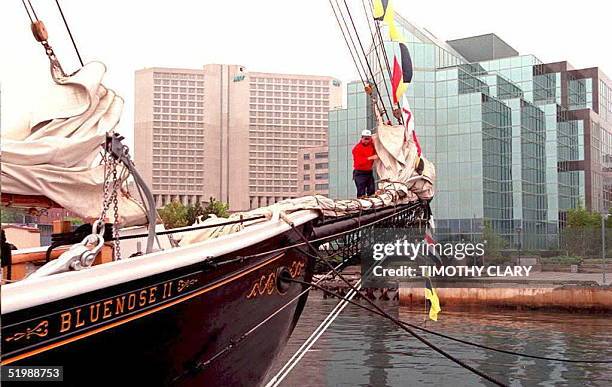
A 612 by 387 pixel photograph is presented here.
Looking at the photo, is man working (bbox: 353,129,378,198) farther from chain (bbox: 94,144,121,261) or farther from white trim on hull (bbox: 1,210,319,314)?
chain (bbox: 94,144,121,261)

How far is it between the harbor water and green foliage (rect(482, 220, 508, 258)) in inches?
375

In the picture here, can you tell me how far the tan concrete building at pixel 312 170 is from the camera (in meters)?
80.7

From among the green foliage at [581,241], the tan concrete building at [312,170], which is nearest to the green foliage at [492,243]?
the green foliage at [581,241]

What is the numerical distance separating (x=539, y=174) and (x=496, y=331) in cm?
2506

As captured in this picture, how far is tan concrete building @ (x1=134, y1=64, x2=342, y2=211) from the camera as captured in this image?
10081 cm

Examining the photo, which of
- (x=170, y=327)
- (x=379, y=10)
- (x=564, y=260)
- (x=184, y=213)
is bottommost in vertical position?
(x=564, y=260)

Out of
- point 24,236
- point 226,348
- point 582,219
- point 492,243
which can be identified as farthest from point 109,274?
point 582,219

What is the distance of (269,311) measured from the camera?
20.4 ft

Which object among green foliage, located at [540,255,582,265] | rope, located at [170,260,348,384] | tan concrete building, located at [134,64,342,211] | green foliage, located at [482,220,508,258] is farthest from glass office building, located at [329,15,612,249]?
tan concrete building, located at [134,64,342,211]

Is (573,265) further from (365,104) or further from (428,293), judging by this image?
(428,293)

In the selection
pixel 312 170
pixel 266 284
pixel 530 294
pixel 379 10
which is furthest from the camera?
pixel 312 170

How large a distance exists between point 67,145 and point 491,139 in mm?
42531

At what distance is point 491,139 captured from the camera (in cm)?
4478

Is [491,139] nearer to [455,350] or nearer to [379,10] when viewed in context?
[455,350]
